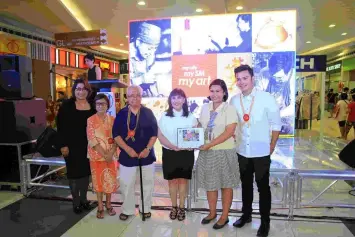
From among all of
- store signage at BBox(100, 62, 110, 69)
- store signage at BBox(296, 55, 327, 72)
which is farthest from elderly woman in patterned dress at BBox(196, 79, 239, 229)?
store signage at BBox(100, 62, 110, 69)

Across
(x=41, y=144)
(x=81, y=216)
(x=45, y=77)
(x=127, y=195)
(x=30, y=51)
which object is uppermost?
(x=30, y=51)

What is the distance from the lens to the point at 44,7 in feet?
23.5

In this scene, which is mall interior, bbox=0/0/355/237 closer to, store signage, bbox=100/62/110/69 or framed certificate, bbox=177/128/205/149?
framed certificate, bbox=177/128/205/149

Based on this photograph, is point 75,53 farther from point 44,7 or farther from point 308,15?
point 308,15

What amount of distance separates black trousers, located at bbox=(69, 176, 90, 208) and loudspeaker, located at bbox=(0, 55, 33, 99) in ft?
5.08

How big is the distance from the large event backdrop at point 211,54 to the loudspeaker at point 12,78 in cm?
213

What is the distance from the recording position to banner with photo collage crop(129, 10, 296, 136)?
209 inches

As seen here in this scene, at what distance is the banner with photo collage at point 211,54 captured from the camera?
5.32 metres

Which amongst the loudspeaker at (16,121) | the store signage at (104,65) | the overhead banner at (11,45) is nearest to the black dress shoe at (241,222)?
the loudspeaker at (16,121)

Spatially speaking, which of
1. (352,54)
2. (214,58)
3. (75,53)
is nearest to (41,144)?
(214,58)

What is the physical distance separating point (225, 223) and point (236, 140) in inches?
30.7

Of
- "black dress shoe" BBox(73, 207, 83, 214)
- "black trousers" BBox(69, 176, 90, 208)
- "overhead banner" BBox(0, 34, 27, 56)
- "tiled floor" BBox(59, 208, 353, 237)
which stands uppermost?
"overhead banner" BBox(0, 34, 27, 56)

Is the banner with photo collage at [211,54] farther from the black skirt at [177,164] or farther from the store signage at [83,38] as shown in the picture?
the black skirt at [177,164]

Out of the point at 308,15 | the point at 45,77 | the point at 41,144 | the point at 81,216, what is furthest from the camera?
the point at 45,77
